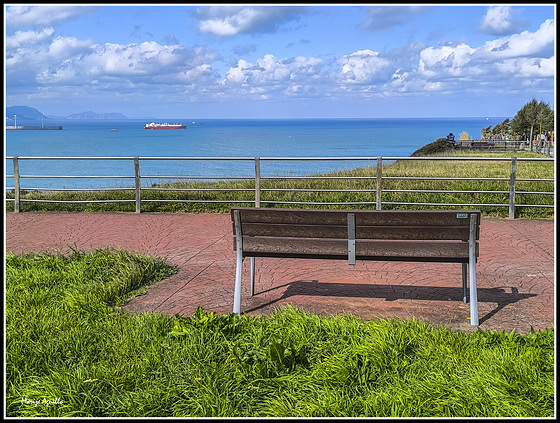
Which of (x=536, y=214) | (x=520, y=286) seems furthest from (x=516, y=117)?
(x=520, y=286)

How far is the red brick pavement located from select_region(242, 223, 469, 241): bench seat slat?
71cm

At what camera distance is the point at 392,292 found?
6055 millimetres

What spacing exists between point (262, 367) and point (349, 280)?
114 inches

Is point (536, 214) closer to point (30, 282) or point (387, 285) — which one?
point (387, 285)

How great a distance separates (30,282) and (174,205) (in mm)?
6738

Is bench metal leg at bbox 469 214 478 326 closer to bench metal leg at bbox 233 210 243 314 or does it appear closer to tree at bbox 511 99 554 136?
bench metal leg at bbox 233 210 243 314

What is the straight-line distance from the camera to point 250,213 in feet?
17.3

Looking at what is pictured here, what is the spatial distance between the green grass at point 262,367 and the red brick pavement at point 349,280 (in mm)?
663

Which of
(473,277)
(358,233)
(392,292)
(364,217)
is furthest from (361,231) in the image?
(392,292)

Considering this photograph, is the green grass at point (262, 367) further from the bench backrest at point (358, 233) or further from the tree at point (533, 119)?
the tree at point (533, 119)

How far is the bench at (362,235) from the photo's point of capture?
5047mm
